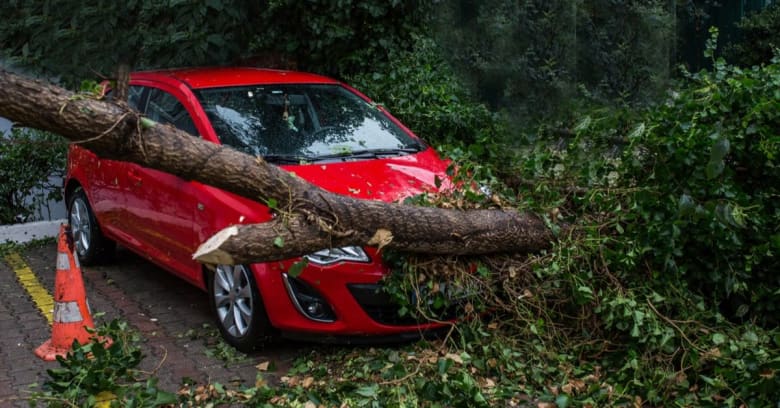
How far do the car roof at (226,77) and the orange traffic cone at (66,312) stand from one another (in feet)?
5.10

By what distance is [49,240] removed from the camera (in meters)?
8.84

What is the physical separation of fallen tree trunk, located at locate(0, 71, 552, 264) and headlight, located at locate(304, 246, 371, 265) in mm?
188

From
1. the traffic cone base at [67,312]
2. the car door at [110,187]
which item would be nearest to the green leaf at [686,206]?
the traffic cone base at [67,312]

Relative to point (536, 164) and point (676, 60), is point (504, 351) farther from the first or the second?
point (676, 60)

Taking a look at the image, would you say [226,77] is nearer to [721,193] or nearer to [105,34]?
[105,34]

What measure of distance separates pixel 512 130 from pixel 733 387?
157 inches

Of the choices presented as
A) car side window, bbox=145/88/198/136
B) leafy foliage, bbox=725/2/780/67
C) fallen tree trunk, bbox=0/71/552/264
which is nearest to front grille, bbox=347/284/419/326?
fallen tree trunk, bbox=0/71/552/264

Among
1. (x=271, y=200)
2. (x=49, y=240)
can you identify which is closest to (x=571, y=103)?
(x=271, y=200)

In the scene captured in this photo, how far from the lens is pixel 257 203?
17.0ft

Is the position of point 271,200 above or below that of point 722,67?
below

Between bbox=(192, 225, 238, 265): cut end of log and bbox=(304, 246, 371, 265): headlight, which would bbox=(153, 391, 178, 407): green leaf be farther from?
bbox=(304, 246, 371, 265): headlight

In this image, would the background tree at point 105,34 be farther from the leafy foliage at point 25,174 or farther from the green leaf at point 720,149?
the green leaf at point 720,149

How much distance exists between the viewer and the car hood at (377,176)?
5.41 metres

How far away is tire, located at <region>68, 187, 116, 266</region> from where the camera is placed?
7488 millimetres
